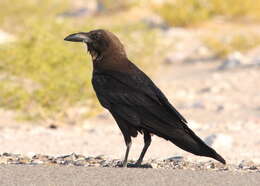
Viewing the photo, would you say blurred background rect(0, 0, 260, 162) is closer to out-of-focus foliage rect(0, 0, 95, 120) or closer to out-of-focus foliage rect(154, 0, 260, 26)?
out-of-focus foliage rect(0, 0, 95, 120)

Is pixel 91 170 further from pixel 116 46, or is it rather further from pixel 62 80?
pixel 62 80

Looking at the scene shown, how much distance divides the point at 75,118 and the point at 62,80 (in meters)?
0.93

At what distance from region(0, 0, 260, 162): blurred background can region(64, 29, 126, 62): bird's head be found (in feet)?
8.36

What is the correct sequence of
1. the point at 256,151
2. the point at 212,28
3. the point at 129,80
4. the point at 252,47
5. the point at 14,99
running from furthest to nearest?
the point at 212,28 < the point at 252,47 < the point at 14,99 < the point at 256,151 < the point at 129,80

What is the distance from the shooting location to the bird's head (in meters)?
7.04

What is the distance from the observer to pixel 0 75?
1456 cm

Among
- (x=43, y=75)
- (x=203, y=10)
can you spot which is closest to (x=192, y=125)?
(x=43, y=75)

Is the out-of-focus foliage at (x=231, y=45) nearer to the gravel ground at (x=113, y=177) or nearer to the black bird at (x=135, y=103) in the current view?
the black bird at (x=135, y=103)

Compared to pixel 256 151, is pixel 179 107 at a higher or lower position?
higher

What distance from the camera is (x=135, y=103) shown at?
6555 mm

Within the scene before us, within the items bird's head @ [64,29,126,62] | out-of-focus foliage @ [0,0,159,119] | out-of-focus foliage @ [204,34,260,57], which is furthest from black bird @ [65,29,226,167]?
out-of-focus foliage @ [204,34,260,57]

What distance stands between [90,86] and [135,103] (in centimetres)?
820

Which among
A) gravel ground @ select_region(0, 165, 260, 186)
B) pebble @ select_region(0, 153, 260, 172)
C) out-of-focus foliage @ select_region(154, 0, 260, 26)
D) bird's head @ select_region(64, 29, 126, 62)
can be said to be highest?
out-of-focus foliage @ select_region(154, 0, 260, 26)

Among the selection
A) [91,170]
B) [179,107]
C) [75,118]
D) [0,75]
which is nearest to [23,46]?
[0,75]
